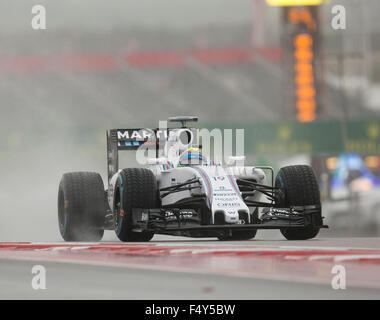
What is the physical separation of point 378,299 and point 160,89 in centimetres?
6578

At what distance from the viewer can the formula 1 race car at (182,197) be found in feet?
52.9

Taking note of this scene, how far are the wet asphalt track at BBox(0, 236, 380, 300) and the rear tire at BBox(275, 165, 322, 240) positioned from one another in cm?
556

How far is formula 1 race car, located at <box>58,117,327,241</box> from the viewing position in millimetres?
16125

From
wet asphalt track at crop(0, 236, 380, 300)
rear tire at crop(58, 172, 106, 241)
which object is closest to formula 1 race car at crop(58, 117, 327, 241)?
rear tire at crop(58, 172, 106, 241)

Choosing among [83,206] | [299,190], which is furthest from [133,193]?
[299,190]

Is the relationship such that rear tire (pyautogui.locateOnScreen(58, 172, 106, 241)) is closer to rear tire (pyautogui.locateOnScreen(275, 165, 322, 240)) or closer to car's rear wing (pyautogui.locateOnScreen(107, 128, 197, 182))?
car's rear wing (pyautogui.locateOnScreen(107, 128, 197, 182))

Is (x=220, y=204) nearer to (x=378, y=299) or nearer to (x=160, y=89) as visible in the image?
(x=378, y=299)

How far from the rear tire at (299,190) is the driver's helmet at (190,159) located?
121 centimetres

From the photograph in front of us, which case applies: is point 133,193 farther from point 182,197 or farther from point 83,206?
point 83,206

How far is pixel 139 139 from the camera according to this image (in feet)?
61.9

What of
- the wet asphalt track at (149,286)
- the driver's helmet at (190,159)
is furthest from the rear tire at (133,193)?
the wet asphalt track at (149,286)

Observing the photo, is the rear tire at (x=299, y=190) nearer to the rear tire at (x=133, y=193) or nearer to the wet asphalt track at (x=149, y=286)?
the rear tire at (x=133, y=193)

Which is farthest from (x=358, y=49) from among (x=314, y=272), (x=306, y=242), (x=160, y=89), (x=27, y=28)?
(x=314, y=272)

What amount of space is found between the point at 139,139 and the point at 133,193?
2.76 m
